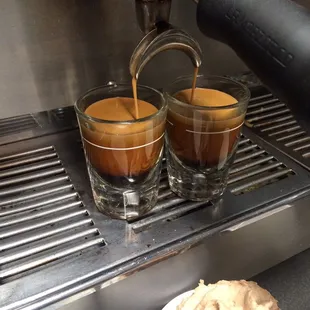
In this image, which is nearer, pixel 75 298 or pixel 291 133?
pixel 75 298

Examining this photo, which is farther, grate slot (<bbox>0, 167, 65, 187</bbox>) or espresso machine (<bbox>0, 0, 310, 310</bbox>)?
grate slot (<bbox>0, 167, 65, 187</bbox>)

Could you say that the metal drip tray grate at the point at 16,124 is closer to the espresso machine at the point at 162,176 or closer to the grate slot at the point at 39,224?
the espresso machine at the point at 162,176

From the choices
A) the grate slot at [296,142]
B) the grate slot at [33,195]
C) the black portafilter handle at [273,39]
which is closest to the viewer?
the black portafilter handle at [273,39]

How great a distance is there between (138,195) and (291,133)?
25cm

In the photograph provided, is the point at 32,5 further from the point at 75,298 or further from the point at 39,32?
the point at 75,298

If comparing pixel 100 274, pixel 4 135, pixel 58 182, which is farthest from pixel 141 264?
pixel 4 135

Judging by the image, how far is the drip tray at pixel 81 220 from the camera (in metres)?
0.38

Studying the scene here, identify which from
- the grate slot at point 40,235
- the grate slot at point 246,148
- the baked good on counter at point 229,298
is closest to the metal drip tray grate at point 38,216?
the grate slot at point 40,235

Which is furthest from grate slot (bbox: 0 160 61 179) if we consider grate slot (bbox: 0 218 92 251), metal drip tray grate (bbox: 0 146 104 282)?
grate slot (bbox: 0 218 92 251)

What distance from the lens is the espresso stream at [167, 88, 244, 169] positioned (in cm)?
42

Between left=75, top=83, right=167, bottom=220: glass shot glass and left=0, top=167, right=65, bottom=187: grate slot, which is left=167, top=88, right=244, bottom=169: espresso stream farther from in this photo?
left=0, top=167, right=65, bottom=187: grate slot

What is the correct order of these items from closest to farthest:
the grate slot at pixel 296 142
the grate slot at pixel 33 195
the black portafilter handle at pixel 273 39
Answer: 1. the black portafilter handle at pixel 273 39
2. the grate slot at pixel 33 195
3. the grate slot at pixel 296 142

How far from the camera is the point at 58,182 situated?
490 millimetres

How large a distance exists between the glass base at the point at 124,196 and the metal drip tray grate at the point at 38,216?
23mm
